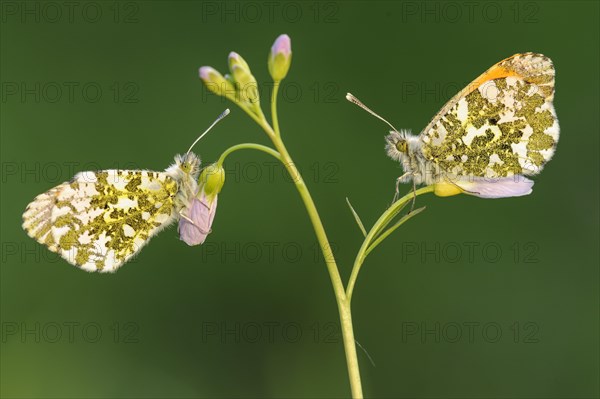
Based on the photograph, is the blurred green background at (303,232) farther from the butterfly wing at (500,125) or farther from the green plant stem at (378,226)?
the green plant stem at (378,226)

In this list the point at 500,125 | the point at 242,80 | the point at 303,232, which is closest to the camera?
the point at 242,80

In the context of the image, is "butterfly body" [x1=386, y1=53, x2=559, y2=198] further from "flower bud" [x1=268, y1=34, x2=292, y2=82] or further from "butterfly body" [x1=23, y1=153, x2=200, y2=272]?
"butterfly body" [x1=23, y1=153, x2=200, y2=272]

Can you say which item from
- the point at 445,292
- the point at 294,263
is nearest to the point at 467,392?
the point at 445,292

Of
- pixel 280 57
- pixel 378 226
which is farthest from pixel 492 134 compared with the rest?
pixel 280 57

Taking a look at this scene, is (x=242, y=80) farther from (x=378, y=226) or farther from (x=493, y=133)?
(x=493, y=133)

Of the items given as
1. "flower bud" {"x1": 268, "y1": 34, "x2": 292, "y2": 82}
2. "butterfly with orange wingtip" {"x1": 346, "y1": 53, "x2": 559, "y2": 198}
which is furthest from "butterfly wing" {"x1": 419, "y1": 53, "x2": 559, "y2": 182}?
"flower bud" {"x1": 268, "y1": 34, "x2": 292, "y2": 82}

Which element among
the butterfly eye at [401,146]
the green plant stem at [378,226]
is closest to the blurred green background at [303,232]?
the butterfly eye at [401,146]
